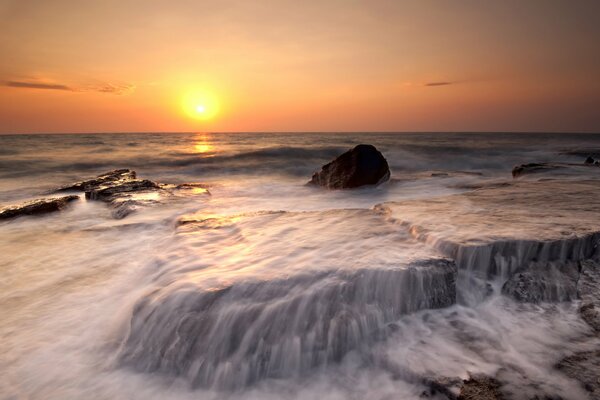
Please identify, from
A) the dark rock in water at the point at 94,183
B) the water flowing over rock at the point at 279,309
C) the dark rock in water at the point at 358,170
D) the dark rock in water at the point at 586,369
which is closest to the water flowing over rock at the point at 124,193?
the dark rock in water at the point at 94,183

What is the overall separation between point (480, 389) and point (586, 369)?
719 mm

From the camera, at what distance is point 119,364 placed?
2.58 metres

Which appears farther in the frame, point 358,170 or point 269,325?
point 358,170

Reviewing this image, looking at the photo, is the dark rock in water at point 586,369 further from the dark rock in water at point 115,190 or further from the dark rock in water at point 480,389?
the dark rock in water at point 115,190

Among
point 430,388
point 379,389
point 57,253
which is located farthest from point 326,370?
point 57,253

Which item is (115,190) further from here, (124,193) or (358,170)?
(358,170)

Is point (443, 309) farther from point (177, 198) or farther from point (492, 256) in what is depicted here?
point (177, 198)

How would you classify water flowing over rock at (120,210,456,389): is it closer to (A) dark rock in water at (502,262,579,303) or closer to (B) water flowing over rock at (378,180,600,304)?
(B) water flowing over rock at (378,180,600,304)

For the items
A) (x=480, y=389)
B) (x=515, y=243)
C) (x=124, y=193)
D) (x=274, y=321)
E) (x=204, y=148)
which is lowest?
(x=480, y=389)

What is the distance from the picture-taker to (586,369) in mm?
2143

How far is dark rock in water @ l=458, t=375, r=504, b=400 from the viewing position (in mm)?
1978

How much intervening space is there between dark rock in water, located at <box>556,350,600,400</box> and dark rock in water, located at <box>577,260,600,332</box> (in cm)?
41

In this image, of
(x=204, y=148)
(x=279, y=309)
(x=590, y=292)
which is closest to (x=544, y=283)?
(x=590, y=292)

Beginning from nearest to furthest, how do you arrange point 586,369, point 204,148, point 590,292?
1. point 586,369
2. point 590,292
3. point 204,148
